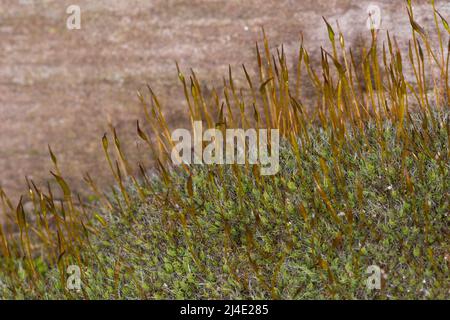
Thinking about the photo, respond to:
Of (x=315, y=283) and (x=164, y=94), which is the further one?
(x=164, y=94)

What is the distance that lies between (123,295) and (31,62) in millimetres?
1945

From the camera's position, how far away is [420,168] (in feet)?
9.09

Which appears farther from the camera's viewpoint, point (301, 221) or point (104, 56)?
point (104, 56)

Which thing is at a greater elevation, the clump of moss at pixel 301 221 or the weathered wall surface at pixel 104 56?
the weathered wall surface at pixel 104 56

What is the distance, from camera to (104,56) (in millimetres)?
3992

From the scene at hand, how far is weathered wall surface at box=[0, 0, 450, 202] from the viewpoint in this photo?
12.2 feet

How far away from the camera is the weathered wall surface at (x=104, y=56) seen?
12.2 feet

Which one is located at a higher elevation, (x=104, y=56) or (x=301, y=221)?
(x=104, y=56)

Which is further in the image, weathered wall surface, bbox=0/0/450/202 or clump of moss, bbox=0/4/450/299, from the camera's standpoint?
weathered wall surface, bbox=0/0/450/202

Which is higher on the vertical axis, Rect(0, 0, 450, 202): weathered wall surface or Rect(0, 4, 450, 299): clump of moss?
Rect(0, 0, 450, 202): weathered wall surface

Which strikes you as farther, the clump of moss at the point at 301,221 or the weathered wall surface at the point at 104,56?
the weathered wall surface at the point at 104,56
